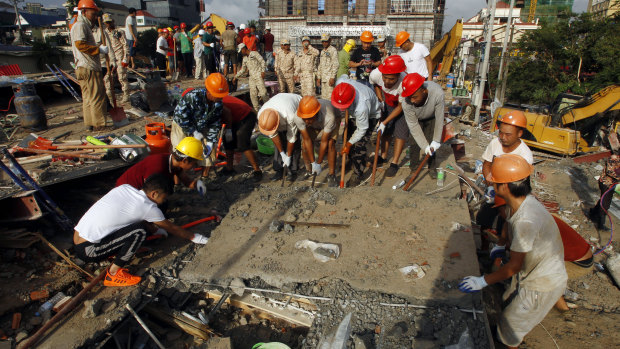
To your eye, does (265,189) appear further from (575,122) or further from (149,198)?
(575,122)

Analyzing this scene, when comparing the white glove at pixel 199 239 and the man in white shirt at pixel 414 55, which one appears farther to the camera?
the man in white shirt at pixel 414 55

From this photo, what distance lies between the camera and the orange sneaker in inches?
119

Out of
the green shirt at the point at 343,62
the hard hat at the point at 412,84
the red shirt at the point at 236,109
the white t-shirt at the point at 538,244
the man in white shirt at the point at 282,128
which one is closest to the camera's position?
the white t-shirt at the point at 538,244

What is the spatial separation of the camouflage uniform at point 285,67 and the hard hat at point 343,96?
460 centimetres

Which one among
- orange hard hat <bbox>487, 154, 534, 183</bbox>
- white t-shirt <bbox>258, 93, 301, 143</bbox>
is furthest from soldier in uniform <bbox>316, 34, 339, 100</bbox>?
orange hard hat <bbox>487, 154, 534, 183</bbox>

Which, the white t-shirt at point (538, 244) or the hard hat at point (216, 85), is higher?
the hard hat at point (216, 85)

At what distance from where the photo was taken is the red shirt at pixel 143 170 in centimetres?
338

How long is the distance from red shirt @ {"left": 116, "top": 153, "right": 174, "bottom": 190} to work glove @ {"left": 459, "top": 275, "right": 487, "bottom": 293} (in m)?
3.09

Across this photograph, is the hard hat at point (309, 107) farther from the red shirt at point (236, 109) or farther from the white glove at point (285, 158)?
the red shirt at point (236, 109)

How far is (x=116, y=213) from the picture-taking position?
9.66 feet

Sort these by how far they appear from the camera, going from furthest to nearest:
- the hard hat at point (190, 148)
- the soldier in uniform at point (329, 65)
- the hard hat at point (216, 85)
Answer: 1. the soldier in uniform at point (329, 65)
2. the hard hat at point (216, 85)
3. the hard hat at point (190, 148)

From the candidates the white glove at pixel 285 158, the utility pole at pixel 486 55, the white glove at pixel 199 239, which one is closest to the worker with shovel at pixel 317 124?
the white glove at pixel 285 158

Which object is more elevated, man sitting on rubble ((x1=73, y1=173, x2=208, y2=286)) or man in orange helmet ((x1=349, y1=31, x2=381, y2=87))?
man in orange helmet ((x1=349, y1=31, x2=381, y2=87))

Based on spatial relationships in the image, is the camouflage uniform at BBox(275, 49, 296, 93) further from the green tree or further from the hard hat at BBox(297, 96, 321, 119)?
the green tree
